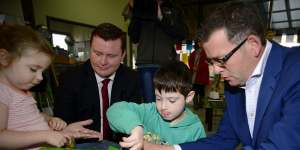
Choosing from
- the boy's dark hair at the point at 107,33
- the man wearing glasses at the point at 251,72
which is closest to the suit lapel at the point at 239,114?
the man wearing glasses at the point at 251,72

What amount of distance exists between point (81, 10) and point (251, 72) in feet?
16.6

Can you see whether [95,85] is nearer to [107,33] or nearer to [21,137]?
[107,33]

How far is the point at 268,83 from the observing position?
3.88 ft

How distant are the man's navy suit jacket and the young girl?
27.5 inches

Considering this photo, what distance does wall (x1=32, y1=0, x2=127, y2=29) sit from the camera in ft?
16.4

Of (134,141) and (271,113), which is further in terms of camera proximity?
(271,113)

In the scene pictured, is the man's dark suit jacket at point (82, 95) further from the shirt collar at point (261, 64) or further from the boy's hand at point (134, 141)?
the shirt collar at point (261, 64)

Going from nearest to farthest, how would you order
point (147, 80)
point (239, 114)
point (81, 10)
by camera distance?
point (239, 114) → point (147, 80) → point (81, 10)

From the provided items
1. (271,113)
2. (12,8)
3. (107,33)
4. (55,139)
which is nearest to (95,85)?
(107,33)

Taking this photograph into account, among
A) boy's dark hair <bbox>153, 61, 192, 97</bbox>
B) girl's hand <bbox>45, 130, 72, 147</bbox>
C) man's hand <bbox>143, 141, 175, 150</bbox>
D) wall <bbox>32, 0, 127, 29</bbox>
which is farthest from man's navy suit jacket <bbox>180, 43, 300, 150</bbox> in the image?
wall <bbox>32, 0, 127, 29</bbox>

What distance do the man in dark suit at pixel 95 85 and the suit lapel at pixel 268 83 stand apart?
3.53ft

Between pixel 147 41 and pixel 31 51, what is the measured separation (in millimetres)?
1521

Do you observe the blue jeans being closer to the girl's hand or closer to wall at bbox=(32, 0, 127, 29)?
the girl's hand

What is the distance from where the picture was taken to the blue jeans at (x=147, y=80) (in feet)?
8.00
